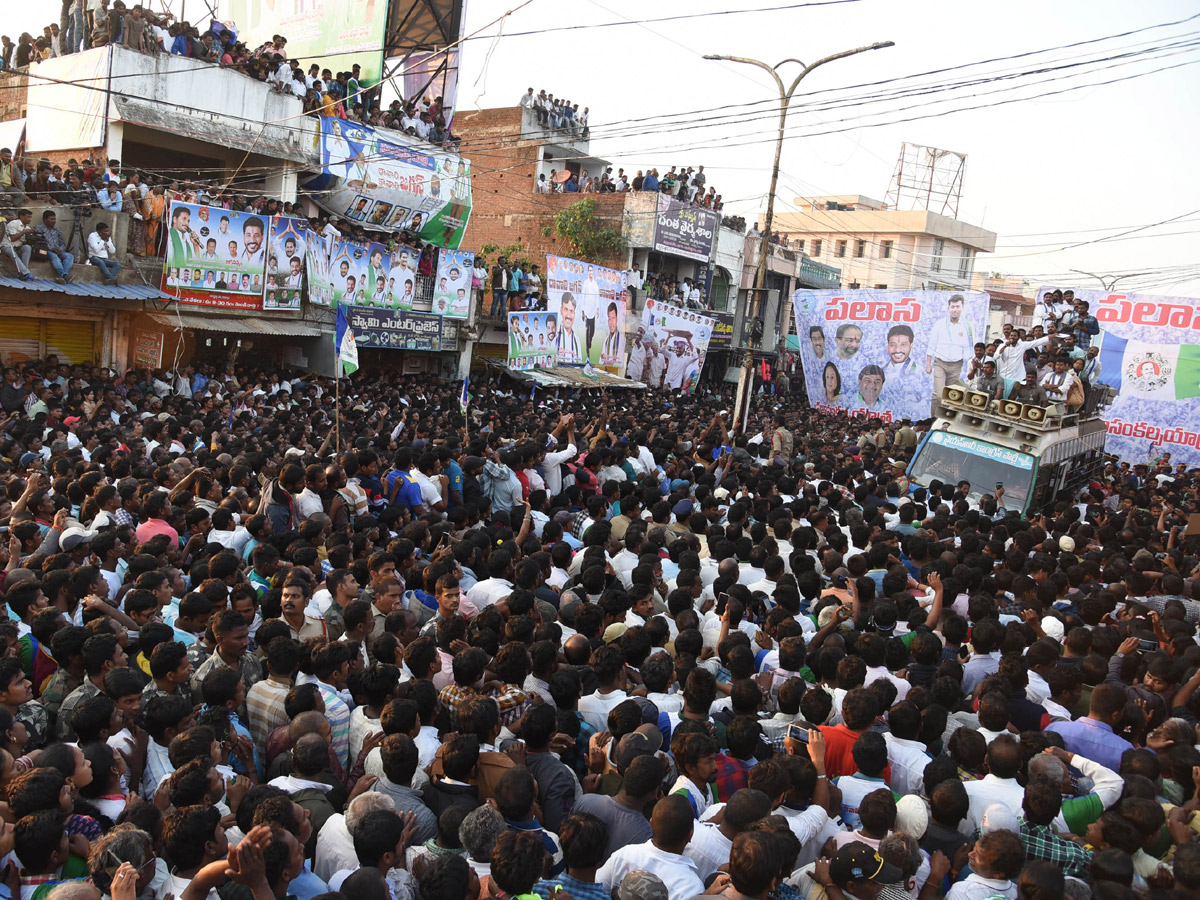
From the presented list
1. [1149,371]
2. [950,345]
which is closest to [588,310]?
[950,345]

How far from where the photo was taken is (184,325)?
14.6 metres

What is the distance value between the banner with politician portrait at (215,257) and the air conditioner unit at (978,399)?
12014mm

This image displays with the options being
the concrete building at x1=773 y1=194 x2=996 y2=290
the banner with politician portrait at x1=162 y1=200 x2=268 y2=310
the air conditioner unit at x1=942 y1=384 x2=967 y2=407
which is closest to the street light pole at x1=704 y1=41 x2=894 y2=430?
the air conditioner unit at x1=942 y1=384 x2=967 y2=407

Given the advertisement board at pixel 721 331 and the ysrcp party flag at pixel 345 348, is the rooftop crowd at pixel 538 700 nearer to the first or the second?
the ysrcp party flag at pixel 345 348

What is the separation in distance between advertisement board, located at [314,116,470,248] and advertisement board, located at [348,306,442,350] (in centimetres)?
336

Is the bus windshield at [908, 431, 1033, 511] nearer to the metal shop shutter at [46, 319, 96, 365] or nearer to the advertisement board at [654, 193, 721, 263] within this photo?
the metal shop shutter at [46, 319, 96, 365]

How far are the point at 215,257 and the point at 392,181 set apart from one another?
6.92 metres

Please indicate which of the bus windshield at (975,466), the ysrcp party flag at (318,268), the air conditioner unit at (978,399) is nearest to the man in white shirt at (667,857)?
the bus windshield at (975,466)

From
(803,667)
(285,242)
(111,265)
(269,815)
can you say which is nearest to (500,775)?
(269,815)

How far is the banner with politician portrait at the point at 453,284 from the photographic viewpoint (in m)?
19.6

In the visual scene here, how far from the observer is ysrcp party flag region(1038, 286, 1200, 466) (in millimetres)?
20203

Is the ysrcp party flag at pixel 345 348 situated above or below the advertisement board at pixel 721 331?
below

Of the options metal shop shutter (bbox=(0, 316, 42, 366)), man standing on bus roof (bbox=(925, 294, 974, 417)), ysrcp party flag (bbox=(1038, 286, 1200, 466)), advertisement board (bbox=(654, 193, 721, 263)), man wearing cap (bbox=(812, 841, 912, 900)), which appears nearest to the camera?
man wearing cap (bbox=(812, 841, 912, 900))

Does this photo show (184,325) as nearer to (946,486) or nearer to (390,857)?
(946,486)
